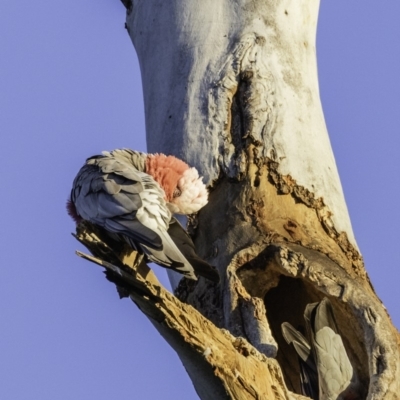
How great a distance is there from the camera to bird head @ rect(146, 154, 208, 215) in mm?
4059

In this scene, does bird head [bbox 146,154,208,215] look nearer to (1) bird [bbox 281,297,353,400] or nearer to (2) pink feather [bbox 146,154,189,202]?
(2) pink feather [bbox 146,154,189,202]

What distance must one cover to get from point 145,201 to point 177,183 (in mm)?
389

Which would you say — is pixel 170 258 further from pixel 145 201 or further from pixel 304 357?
pixel 304 357

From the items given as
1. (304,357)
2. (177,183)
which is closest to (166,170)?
(177,183)

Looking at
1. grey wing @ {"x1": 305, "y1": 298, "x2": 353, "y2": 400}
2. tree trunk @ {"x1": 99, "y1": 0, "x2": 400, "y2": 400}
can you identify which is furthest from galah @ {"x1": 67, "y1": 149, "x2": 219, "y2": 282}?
grey wing @ {"x1": 305, "y1": 298, "x2": 353, "y2": 400}

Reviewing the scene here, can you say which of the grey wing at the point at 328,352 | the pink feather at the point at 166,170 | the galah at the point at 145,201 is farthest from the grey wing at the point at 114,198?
the grey wing at the point at 328,352

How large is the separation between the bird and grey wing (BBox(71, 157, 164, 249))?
78cm

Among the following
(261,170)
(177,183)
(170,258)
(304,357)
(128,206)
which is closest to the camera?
(170,258)

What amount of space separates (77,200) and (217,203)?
26.1 inches

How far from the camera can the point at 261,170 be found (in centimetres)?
430

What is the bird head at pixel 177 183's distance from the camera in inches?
160

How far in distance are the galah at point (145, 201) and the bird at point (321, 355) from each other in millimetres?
528

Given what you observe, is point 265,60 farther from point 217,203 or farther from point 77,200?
point 77,200

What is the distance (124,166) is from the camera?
12.9ft
